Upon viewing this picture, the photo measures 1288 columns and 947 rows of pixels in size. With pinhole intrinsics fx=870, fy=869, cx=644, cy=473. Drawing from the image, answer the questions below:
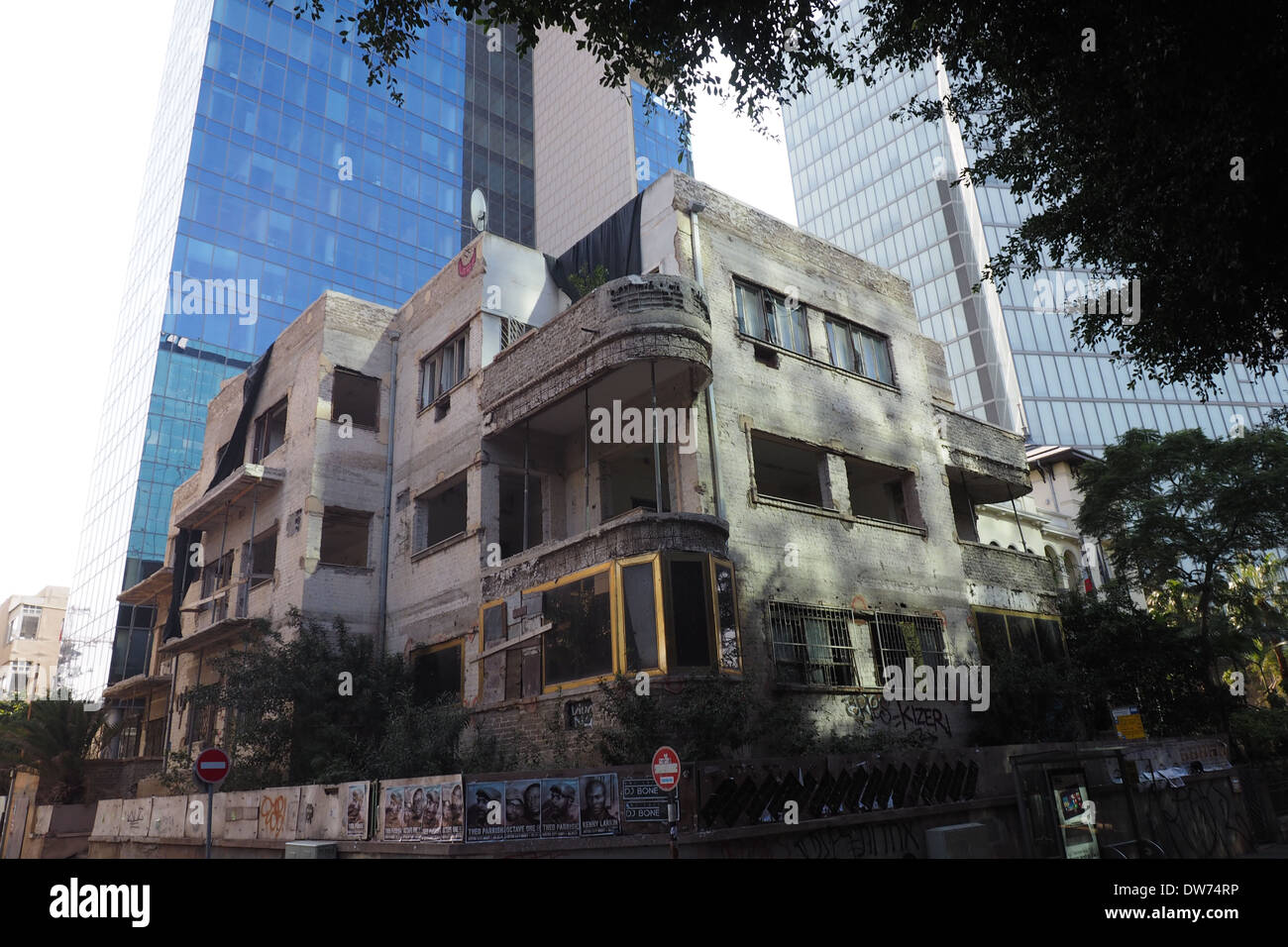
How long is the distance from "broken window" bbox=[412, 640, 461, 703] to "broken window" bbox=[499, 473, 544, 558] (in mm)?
2839

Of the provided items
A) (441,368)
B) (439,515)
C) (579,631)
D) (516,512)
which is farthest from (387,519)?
(579,631)

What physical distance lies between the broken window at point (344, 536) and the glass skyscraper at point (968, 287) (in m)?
55.9

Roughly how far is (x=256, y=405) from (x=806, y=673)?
69.7ft

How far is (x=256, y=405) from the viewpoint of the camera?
29547mm

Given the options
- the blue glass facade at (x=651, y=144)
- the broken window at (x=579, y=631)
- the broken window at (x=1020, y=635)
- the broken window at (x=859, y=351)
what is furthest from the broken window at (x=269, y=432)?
the blue glass facade at (x=651, y=144)

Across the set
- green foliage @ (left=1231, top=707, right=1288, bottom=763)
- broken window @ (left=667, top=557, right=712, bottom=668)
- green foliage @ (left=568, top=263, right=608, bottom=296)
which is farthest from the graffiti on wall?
green foliage @ (left=568, top=263, right=608, bottom=296)

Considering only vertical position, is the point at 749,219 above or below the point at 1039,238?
above

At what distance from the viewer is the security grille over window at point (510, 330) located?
2300 centimetres

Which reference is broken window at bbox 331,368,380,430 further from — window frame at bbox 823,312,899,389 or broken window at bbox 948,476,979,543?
broken window at bbox 948,476,979,543

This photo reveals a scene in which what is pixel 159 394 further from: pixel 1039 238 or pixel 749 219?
pixel 1039 238

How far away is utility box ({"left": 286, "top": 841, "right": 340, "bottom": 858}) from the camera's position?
44.1 feet
